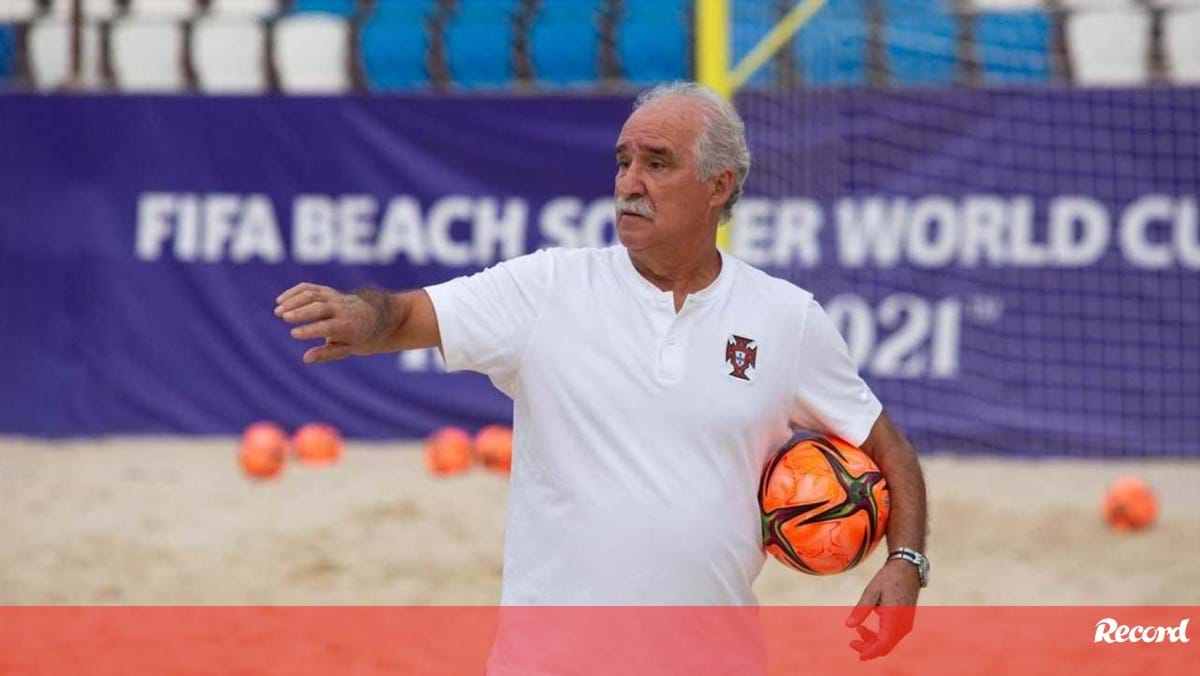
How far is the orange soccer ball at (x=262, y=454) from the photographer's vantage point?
10094 mm

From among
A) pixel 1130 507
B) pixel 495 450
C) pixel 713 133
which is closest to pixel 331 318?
pixel 713 133

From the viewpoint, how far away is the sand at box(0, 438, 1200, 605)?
25.9 feet

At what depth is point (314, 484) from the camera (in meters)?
9.99

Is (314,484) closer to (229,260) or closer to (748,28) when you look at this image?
(229,260)

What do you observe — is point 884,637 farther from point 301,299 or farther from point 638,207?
point 301,299

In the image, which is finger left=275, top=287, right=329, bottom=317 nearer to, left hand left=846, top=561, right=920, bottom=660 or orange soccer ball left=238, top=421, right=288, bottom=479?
left hand left=846, top=561, right=920, bottom=660

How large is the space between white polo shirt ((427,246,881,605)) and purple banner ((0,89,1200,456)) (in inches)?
270

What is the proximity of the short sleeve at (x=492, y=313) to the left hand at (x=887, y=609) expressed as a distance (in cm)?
81

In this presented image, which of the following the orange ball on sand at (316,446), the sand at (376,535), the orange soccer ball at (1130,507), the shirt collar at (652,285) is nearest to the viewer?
the shirt collar at (652,285)

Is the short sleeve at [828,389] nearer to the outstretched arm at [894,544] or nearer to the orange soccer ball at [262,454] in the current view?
the outstretched arm at [894,544]

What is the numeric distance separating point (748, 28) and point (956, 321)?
86.2 inches

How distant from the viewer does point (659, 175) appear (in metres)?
3.56

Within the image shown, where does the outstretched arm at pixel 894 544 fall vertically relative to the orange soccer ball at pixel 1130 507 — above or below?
above

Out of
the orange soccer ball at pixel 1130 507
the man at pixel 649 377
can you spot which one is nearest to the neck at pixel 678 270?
the man at pixel 649 377
